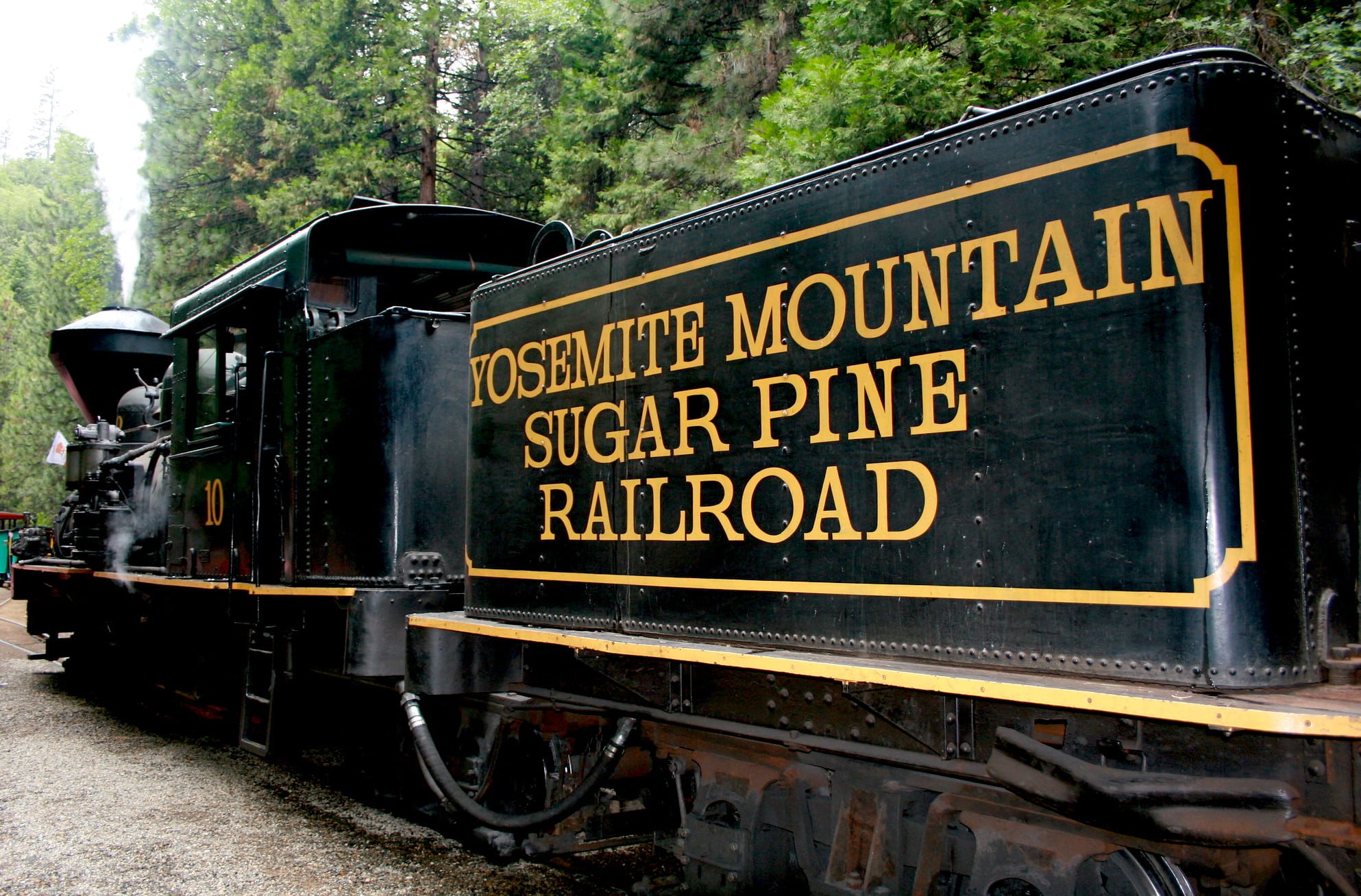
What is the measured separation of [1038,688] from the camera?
223cm

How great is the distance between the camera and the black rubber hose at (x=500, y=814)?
12.6 ft

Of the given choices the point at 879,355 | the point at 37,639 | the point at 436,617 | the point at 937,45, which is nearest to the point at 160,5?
the point at 37,639

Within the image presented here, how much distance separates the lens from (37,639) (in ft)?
49.0

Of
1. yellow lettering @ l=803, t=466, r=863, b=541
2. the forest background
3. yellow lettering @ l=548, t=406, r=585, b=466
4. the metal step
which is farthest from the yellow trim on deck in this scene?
the forest background

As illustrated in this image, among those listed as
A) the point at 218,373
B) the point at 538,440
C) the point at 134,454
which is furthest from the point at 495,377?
the point at 134,454

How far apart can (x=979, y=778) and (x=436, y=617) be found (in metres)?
2.60

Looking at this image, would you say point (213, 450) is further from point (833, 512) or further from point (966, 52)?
point (966, 52)

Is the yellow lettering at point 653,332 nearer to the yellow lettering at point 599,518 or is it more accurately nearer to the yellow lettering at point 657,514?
the yellow lettering at point 657,514

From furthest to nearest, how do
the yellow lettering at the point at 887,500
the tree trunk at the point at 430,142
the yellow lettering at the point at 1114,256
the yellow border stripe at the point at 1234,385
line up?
the tree trunk at the point at 430,142 < the yellow lettering at the point at 887,500 < the yellow lettering at the point at 1114,256 < the yellow border stripe at the point at 1234,385

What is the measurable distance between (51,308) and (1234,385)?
1472 inches

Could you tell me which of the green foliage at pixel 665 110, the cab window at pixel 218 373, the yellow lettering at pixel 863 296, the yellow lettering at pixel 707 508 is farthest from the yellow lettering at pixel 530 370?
the green foliage at pixel 665 110

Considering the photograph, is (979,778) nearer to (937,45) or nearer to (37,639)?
(937,45)

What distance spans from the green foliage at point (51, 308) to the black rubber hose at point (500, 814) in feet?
76.0

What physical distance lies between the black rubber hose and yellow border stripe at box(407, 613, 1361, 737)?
1.98ft
